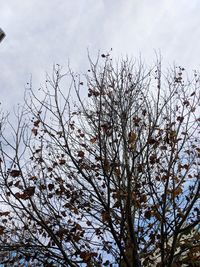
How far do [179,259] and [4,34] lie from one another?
4.59 m

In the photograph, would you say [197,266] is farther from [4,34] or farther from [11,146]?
[4,34]

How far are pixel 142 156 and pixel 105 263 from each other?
210 cm

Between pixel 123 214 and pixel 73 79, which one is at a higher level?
pixel 73 79

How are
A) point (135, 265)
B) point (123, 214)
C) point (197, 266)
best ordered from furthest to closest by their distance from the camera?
1. point (197, 266)
2. point (123, 214)
3. point (135, 265)

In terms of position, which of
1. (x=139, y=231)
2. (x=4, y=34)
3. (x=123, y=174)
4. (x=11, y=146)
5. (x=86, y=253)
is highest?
(x=4, y=34)

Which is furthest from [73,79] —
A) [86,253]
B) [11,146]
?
[86,253]

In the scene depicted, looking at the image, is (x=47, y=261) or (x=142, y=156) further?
(x=142, y=156)

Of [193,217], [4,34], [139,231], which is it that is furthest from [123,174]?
[4,34]

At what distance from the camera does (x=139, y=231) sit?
561 centimetres

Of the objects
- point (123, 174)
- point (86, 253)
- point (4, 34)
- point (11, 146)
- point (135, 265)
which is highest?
point (4, 34)

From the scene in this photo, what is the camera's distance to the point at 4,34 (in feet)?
13.9

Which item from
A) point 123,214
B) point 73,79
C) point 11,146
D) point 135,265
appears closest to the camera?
point 135,265

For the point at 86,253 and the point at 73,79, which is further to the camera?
the point at 73,79

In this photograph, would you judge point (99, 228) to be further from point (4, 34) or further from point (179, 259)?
point (4, 34)
